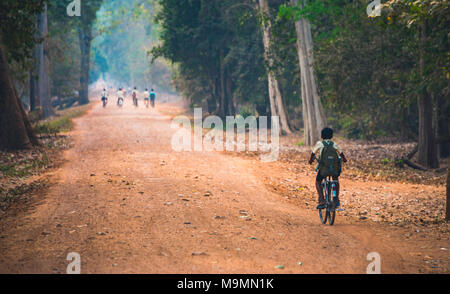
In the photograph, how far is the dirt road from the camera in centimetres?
644

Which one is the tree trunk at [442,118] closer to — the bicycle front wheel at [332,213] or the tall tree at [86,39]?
the bicycle front wheel at [332,213]

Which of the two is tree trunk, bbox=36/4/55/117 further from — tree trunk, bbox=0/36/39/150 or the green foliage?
the green foliage

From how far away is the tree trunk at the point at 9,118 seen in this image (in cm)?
1775

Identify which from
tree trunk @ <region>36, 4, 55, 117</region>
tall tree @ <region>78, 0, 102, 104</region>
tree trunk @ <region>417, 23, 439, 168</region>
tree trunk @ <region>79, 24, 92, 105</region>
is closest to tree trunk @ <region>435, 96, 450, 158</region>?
tree trunk @ <region>417, 23, 439, 168</region>

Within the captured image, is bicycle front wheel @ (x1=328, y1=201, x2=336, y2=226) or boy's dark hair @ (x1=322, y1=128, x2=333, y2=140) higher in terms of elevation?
boy's dark hair @ (x1=322, y1=128, x2=333, y2=140)

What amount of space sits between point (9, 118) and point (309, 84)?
12974 millimetres

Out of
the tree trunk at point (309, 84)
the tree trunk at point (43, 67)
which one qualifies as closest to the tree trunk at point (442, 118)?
the tree trunk at point (309, 84)

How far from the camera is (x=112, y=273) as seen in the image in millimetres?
5902

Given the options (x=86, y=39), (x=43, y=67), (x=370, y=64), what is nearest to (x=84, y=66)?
(x=86, y=39)

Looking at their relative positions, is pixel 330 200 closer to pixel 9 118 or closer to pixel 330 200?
pixel 330 200

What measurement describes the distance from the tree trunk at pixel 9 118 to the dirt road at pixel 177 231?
17.4 ft

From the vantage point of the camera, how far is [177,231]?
7.89 meters

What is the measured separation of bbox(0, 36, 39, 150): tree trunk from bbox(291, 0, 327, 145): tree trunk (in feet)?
40.6
